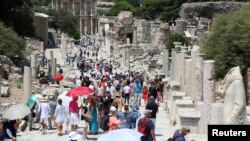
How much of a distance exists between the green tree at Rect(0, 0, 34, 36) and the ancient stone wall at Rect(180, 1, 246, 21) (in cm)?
1393

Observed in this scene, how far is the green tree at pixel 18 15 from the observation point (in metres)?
51.4

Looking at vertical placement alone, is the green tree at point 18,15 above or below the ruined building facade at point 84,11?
above

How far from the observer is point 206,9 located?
5897cm

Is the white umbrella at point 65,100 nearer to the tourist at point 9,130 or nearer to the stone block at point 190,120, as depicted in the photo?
the tourist at point 9,130

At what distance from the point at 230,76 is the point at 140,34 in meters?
67.7

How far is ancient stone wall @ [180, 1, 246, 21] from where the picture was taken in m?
55.7

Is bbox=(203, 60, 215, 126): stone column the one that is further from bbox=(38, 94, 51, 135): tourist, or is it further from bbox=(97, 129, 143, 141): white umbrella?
bbox=(97, 129, 143, 141): white umbrella

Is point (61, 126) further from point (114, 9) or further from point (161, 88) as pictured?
point (114, 9)

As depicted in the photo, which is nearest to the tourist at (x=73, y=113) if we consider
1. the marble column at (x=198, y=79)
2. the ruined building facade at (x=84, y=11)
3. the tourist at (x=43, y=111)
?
the tourist at (x=43, y=111)

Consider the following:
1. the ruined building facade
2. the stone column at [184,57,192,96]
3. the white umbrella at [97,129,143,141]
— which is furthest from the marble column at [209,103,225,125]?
the ruined building facade

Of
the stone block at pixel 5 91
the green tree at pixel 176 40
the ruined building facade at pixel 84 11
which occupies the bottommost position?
the ruined building facade at pixel 84 11

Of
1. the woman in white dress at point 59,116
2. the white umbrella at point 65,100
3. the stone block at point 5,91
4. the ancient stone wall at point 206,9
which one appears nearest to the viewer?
the woman in white dress at point 59,116

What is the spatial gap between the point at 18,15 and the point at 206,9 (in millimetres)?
16066

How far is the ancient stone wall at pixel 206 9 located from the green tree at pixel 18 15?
13926mm
